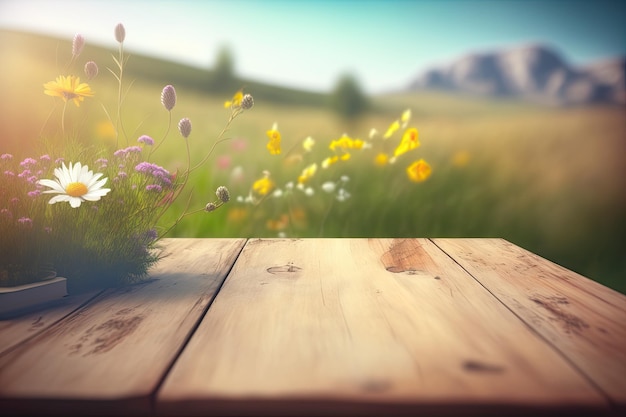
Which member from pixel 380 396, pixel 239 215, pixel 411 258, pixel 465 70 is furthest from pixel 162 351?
pixel 465 70

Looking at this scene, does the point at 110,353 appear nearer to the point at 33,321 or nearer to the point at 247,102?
the point at 33,321

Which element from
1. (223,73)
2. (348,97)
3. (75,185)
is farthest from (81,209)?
(223,73)

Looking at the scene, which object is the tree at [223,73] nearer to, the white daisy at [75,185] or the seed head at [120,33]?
the seed head at [120,33]

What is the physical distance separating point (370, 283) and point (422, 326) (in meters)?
0.24

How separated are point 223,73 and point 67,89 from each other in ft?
35.0

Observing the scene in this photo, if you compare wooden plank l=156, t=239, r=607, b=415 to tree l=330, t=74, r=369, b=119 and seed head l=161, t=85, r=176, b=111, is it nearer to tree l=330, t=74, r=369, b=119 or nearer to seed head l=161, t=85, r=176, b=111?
seed head l=161, t=85, r=176, b=111

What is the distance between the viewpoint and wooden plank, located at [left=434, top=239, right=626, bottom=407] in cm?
58

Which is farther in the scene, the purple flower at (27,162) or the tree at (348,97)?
the tree at (348,97)

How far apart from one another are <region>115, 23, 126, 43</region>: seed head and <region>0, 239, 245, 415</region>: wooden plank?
473mm

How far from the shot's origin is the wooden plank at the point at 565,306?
0.58 m

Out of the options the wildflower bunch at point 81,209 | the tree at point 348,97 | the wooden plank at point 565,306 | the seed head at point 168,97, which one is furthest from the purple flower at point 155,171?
the tree at point 348,97

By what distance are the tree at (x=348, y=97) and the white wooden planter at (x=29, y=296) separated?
3927mm

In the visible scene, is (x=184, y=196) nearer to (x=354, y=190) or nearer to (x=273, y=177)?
(x=273, y=177)

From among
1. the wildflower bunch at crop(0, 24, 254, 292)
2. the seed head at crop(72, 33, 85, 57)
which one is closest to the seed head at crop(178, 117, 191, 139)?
the wildflower bunch at crop(0, 24, 254, 292)
